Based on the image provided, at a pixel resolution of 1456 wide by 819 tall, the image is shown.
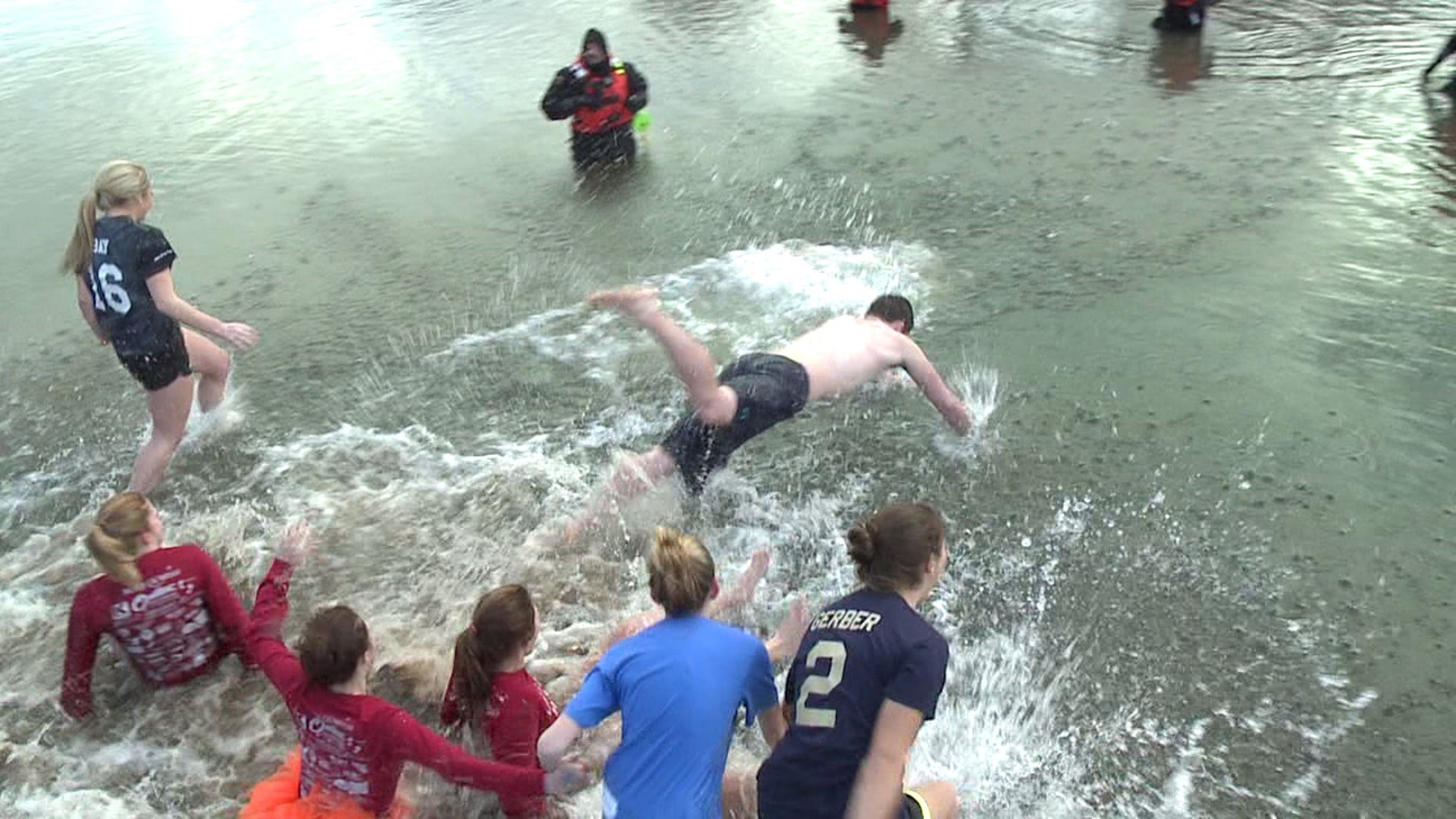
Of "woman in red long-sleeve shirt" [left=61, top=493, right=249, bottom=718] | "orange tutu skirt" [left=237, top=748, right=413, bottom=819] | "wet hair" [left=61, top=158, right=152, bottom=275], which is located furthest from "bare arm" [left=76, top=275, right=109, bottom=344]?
"orange tutu skirt" [left=237, top=748, right=413, bottom=819]

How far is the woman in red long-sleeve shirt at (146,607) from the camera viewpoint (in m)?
3.77

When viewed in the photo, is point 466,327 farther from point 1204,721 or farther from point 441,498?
point 1204,721

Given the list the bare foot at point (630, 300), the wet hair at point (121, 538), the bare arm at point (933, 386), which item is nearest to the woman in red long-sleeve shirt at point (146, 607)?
the wet hair at point (121, 538)

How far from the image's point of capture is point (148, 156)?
1009cm

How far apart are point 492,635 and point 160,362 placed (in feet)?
9.30

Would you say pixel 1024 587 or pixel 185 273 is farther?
pixel 185 273

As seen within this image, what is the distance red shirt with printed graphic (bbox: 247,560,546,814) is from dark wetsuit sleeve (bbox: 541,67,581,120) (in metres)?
6.77

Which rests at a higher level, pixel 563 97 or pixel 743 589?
pixel 563 97

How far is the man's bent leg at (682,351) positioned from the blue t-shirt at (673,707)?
167 cm

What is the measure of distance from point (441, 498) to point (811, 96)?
6.40m

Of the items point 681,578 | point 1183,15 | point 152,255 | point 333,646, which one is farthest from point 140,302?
point 1183,15

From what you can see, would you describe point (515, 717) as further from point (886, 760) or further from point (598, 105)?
point (598, 105)

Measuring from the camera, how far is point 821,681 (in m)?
2.90

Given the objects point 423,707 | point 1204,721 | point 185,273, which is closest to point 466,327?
point 185,273
